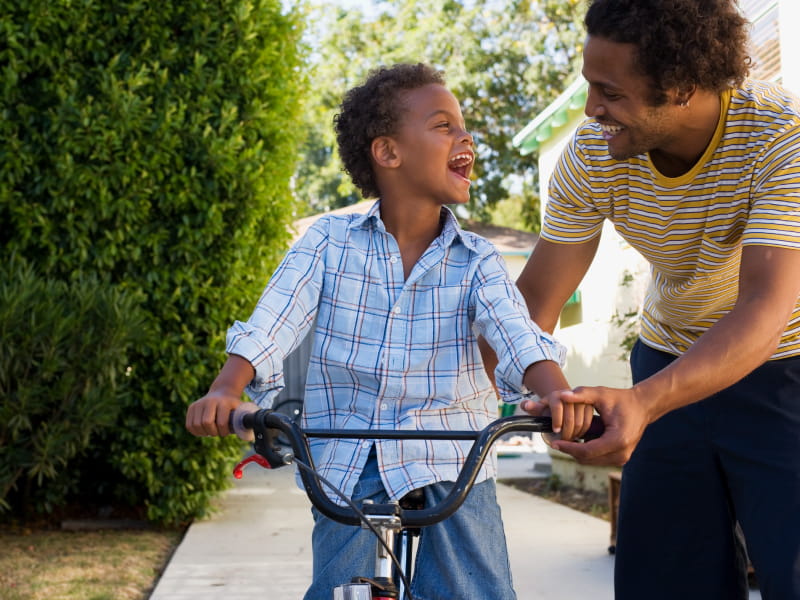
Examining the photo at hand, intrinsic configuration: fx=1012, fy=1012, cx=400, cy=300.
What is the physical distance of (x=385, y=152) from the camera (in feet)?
9.41

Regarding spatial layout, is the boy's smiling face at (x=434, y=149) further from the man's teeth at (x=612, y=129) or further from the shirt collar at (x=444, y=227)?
the man's teeth at (x=612, y=129)

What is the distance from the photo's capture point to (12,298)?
548 cm

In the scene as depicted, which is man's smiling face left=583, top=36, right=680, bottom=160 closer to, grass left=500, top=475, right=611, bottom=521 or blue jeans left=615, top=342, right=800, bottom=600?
blue jeans left=615, top=342, right=800, bottom=600

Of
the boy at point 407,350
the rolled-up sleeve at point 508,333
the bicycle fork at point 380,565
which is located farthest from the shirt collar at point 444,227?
the bicycle fork at point 380,565

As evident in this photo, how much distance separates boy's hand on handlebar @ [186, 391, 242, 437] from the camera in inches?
80.9

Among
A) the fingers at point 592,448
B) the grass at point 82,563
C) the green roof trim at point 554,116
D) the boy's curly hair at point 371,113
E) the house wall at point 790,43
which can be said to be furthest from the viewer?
the green roof trim at point 554,116

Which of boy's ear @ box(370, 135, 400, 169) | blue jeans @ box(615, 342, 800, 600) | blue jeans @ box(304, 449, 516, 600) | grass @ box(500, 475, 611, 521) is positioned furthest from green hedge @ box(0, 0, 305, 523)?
blue jeans @ box(304, 449, 516, 600)

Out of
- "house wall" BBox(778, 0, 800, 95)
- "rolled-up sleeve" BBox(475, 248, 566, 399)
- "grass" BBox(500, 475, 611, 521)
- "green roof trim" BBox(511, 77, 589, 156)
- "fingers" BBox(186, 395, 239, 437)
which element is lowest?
"grass" BBox(500, 475, 611, 521)

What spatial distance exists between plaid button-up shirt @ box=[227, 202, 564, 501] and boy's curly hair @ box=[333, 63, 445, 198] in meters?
0.37

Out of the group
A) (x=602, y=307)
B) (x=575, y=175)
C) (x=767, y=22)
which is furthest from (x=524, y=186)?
(x=575, y=175)

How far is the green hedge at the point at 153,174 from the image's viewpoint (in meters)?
6.18

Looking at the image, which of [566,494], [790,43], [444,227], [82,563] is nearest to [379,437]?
[444,227]

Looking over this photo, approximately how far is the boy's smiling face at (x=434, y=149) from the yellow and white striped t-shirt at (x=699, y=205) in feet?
0.95

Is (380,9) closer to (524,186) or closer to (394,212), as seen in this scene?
(524,186)
